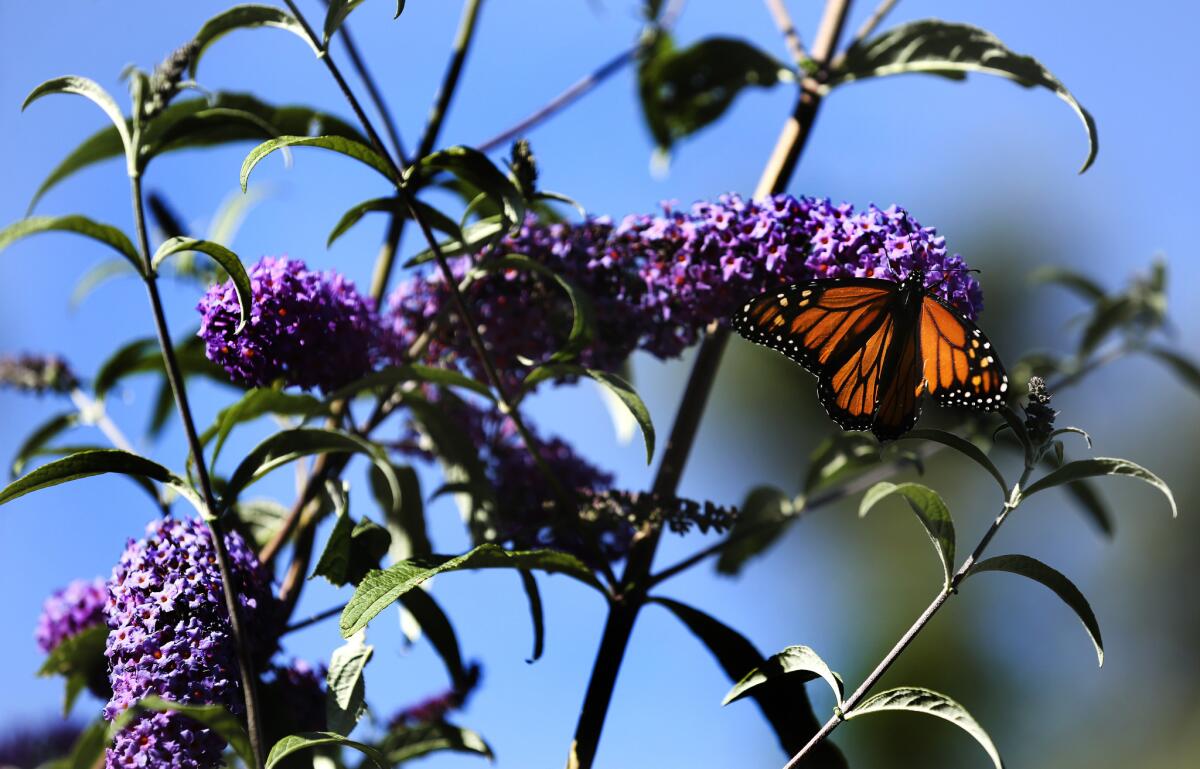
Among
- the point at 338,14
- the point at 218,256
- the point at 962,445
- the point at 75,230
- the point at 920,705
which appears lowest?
the point at 920,705

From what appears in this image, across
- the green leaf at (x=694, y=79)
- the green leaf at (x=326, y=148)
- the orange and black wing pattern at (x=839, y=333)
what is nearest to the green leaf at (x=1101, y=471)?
the orange and black wing pattern at (x=839, y=333)

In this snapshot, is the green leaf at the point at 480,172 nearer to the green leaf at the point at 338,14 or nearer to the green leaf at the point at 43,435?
the green leaf at the point at 338,14

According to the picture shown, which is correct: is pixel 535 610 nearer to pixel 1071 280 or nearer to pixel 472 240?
pixel 472 240

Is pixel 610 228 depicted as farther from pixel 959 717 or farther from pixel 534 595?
pixel 959 717

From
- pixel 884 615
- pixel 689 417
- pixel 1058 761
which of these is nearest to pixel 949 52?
pixel 689 417

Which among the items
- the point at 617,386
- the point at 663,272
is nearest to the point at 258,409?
the point at 617,386

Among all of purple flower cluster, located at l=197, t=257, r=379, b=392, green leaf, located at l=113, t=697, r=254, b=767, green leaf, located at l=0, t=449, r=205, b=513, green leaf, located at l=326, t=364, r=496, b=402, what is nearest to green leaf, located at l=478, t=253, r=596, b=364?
green leaf, located at l=326, t=364, r=496, b=402
